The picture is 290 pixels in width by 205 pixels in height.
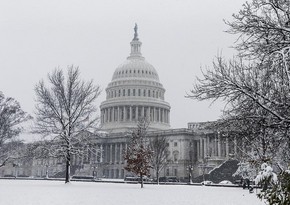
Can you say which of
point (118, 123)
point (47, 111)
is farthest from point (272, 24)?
point (118, 123)

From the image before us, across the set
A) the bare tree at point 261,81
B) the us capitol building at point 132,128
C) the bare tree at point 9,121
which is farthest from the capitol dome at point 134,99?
the bare tree at point 261,81

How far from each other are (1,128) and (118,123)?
85.0 meters

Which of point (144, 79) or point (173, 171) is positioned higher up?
point (144, 79)

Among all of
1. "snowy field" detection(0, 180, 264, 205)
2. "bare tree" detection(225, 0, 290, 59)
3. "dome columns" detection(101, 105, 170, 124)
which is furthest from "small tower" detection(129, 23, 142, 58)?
"bare tree" detection(225, 0, 290, 59)

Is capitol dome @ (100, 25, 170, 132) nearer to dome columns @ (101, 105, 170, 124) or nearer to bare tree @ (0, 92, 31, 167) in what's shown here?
dome columns @ (101, 105, 170, 124)

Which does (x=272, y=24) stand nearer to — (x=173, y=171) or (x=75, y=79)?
(x=75, y=79)

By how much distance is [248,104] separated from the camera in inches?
498

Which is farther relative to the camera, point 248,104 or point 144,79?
point 144,79

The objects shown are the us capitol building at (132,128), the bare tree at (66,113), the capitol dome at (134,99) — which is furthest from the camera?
the capitol dome at (134,99)

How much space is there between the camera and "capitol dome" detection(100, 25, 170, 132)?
13488 centimetres

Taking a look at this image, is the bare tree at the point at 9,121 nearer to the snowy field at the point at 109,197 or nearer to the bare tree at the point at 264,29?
the snowy field at the point at 109,197

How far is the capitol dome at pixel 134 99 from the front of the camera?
135 meters

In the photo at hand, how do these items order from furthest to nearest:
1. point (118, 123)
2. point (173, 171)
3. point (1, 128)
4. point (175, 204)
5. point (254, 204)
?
point (118, 123) < point (173, 171) < point (1, 128) < point (254, 204) < point (175, 204)

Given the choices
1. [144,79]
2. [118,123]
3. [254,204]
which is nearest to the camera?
[254,204]
